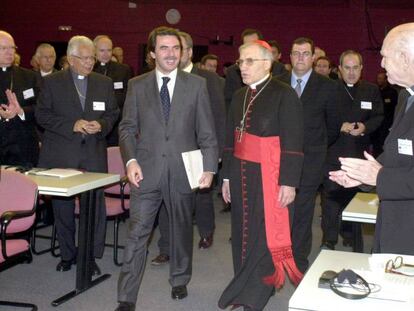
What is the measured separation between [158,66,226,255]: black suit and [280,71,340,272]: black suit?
88cm

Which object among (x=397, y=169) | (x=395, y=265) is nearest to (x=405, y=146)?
(x=397, y=169)

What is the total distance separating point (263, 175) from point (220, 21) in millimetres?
9833

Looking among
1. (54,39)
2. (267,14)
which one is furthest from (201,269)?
(54,39)

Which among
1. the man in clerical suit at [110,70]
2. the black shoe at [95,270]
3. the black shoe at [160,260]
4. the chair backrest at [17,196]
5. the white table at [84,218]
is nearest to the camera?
the chair backrest at [17,196]

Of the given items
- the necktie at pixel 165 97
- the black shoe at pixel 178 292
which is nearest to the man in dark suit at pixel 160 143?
the necktie at pixel 165 97

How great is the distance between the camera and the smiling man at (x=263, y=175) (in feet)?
12.1

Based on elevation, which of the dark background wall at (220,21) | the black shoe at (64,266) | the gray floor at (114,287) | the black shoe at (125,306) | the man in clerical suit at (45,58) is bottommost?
the gray floor at (114,287)

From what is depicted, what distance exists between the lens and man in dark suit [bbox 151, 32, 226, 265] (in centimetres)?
499

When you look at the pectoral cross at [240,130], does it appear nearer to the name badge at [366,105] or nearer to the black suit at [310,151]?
the black suit at [310,151]

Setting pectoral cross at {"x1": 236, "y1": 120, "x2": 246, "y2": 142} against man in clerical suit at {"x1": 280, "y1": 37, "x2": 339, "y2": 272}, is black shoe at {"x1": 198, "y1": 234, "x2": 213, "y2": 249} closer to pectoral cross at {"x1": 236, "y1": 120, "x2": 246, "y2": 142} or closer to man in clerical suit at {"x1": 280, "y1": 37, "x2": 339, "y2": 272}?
man in clerical suit at {"x1": 280, "y1": 37, "x2": 339, "y2": 272}

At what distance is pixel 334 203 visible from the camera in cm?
542

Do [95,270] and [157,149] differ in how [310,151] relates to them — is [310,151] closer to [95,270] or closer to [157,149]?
[157,149]

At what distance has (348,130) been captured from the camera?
5.29m

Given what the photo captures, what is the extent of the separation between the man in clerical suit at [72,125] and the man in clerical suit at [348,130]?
6.54ft
